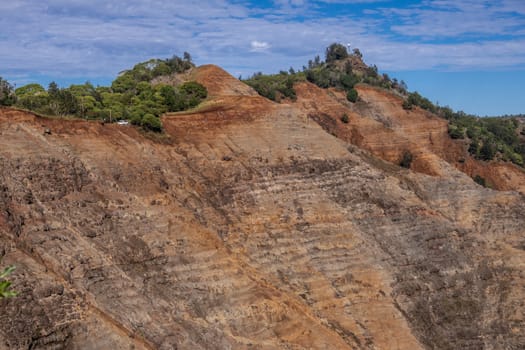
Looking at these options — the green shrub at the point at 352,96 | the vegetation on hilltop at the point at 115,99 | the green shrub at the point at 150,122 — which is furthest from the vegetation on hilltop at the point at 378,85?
the green shrub at the point at 150,122

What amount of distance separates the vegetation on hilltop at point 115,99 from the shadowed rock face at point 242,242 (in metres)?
1.81

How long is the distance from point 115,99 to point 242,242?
16.4 metres

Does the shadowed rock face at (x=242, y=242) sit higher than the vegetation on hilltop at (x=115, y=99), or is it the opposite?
the vegetation on hilltop at (x=115, y=99)

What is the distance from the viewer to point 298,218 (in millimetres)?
37719

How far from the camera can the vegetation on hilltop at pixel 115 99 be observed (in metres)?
37.8

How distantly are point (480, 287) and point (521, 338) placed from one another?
391 cm

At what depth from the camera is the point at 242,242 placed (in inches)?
1378

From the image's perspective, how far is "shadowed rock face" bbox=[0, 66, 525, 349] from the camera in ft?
85.5

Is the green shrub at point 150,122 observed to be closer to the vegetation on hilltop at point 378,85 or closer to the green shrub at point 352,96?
the vegetation on hilltop at point 378,85

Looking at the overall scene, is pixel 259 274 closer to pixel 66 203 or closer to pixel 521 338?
pixel 66 203

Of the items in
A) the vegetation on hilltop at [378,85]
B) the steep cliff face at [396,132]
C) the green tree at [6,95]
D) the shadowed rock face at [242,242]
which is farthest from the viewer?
the vegetation on hilltop at [378,85]

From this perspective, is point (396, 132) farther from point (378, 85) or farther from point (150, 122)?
point (150, 122)

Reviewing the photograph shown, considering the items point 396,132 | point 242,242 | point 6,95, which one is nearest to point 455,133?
point 396,132

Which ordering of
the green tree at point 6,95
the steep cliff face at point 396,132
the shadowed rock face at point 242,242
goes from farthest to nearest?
the steep cliff face at point 396,132, the green tree at point 6,95, the shadowed rock face at point 242,242
